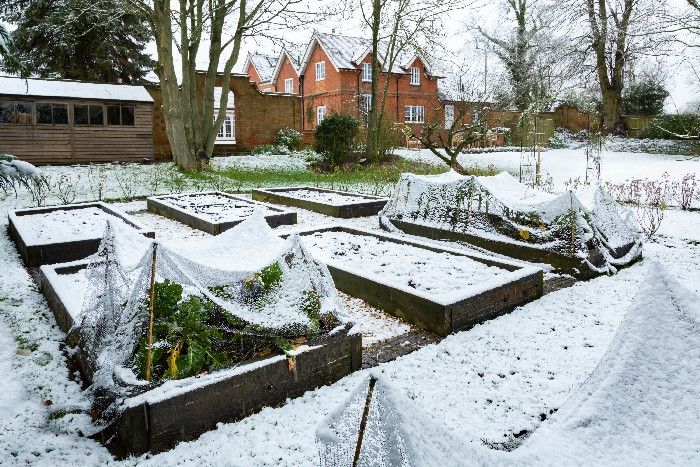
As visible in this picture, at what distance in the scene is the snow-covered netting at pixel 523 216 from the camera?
723 centimetres

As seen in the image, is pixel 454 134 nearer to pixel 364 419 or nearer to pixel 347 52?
pixel 364 419

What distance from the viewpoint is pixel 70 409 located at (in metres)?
3.56

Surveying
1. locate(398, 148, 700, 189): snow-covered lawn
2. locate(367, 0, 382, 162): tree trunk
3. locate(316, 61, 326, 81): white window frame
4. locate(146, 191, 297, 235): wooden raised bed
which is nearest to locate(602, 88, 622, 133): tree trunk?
locate(398, 148, 700, 189): snow-covered lawn

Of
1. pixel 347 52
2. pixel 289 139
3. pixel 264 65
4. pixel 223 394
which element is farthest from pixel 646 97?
pixel 223 394

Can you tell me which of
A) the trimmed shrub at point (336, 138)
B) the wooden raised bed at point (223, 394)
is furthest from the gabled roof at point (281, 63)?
the wooden raised bed at point (223, 394)

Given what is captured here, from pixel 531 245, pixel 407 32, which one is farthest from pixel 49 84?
pixel 531 245

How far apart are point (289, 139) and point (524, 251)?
70.2ft

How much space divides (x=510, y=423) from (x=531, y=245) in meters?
4.62

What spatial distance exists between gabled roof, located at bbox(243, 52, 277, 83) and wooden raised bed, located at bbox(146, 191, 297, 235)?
107ft

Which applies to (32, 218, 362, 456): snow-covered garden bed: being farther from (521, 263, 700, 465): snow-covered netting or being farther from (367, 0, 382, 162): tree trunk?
(367, 0, 382, 162): tree trunk

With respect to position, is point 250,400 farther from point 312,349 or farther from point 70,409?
point 70,409

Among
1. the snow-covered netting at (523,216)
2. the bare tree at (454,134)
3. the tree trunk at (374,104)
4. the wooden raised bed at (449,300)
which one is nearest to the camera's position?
the wooden raised bed at (449,300)

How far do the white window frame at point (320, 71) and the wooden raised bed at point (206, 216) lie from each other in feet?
79.4

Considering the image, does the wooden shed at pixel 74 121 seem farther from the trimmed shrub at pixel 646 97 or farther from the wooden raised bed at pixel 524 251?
the trimmed shrub at pixel 646 97
